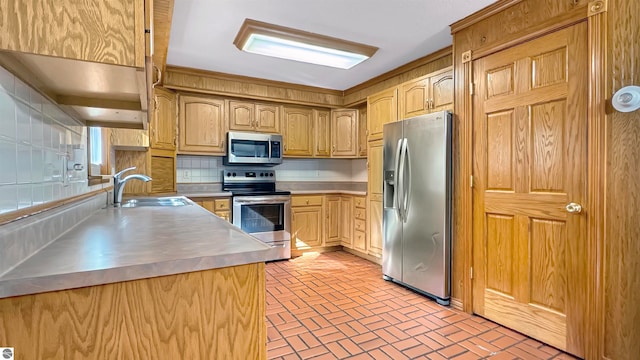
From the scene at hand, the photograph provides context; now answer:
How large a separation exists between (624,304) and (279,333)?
198 cm

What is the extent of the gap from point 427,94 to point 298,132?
1944mm

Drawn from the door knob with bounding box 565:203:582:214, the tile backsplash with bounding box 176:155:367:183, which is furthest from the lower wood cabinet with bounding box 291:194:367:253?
the door knob with bounding box 565:203:582:214

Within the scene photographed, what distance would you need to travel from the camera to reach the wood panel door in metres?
1.87

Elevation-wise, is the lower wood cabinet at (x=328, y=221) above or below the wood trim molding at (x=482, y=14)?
below

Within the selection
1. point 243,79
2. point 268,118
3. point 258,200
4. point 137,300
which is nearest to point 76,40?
point 137,300

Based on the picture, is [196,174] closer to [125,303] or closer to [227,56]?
[227,56]

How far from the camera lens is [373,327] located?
7.26ft

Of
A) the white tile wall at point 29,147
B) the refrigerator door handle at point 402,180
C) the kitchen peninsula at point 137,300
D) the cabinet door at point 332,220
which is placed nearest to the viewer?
the kitchen peninsula at point 137,300

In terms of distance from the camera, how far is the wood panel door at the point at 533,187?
6.15ft

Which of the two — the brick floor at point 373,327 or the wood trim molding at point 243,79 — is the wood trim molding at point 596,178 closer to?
the brick floor at point 373,327

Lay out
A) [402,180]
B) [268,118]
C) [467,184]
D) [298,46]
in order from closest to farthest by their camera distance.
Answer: [467,184], [298,46], [402,180], [268,118]

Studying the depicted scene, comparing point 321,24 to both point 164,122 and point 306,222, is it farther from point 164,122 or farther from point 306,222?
point 306,222

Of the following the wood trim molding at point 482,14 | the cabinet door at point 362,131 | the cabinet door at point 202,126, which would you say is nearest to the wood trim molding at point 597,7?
the wood trim molding at point 482,14

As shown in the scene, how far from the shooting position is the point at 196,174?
4.12 m
